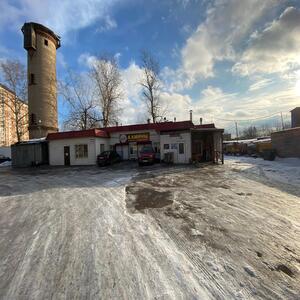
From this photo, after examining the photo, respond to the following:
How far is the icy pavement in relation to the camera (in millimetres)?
3391

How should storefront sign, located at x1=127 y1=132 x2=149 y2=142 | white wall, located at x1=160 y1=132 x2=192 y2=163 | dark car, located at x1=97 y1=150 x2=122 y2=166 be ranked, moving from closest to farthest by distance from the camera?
1. white wall, located at x1=160 y1=132 x2=192 y2=163
2. dark car, located at x1=97 y1=150 x2=122 y2=166
3. storefront sign, located at x1=127 y1=132 x2=149 y2=142

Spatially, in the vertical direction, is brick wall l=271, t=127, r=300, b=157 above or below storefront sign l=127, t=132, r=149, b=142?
below

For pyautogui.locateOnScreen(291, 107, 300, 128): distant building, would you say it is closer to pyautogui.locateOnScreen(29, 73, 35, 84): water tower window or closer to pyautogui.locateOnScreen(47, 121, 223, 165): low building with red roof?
pyautogui.locateOnScreen(47, 121, 223, 165): low building with red roof

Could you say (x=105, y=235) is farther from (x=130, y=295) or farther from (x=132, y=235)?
(x=130, y=295)

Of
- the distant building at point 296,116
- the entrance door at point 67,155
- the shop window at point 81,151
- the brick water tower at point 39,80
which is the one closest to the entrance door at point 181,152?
the shop window at point 81,151

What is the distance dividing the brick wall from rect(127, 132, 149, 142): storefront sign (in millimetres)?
14110

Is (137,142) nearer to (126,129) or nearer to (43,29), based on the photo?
(126,129)

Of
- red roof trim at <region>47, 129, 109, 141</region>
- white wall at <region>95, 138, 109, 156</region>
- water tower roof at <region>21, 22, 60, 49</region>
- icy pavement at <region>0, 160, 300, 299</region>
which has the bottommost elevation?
icy pavement at <region>0, 160, 300, 299</region>

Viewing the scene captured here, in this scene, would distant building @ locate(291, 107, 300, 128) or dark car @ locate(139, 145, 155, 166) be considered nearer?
dark car @ locate(139, 145, 155, 166)

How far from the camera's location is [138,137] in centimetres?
2609

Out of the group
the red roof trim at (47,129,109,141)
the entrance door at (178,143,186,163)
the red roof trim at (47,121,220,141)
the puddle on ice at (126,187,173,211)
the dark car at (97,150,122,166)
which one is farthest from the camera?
the red roof trim at (47,129,109,141)

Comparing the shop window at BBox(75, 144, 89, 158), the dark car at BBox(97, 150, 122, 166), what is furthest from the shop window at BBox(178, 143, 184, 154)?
Answer: the shop window at BBox(75, 144, 89, 158)

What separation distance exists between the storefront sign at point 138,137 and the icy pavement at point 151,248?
17.5 m

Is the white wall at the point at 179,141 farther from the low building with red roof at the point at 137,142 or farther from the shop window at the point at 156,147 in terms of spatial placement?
the shop window at the point at 156,147
